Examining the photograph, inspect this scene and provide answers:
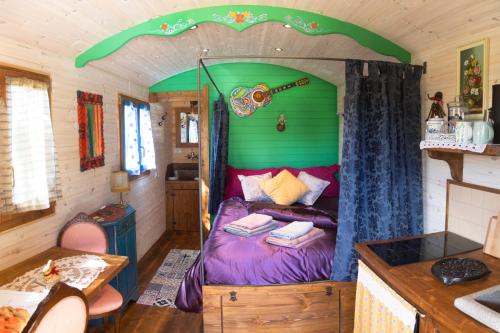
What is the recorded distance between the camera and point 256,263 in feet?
7.35

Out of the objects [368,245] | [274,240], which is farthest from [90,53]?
[368,245]

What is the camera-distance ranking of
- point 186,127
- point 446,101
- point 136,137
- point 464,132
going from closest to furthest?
point 464,132
point 446,101
point 136,137
point 186,127

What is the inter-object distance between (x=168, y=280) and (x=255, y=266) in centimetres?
181

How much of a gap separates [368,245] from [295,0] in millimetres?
1601

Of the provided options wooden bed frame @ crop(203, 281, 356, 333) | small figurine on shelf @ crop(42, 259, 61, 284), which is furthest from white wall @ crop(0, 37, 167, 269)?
wooden bed frame @ crop(203, 281, 356, 333)

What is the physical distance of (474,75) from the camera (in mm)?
1839

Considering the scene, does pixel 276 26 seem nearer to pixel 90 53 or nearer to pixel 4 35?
pixel 90 53

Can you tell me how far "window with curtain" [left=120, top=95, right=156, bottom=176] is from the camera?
12.1 ft

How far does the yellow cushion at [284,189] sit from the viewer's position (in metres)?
3.62

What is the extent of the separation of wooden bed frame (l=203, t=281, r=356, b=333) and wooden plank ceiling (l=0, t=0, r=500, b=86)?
67.4 inches

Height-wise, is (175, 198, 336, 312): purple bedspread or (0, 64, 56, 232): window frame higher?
(0, 64, 56, 232): window frame

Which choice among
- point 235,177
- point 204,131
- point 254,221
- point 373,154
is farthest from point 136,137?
point 373,154

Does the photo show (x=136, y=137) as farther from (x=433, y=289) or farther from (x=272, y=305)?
(x=433, y=289)

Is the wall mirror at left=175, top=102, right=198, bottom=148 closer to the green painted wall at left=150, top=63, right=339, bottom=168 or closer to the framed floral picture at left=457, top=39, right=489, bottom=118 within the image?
the green painted wall at left=150, top=63, right=339, bottom=168
